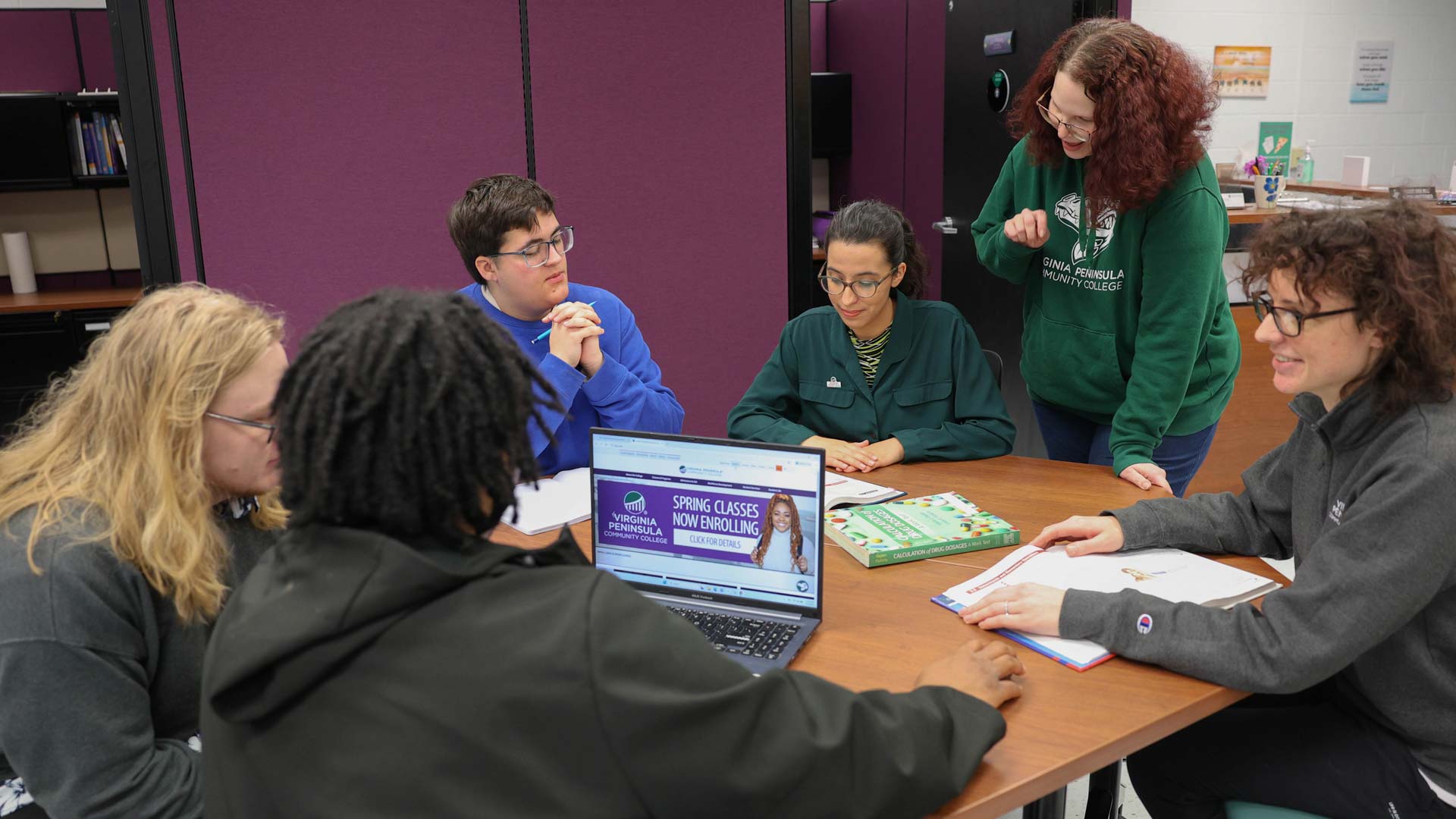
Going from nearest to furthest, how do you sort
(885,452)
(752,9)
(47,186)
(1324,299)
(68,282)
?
(1324,299)
(885,452)
(752,9)
(47,186)
(68,282)

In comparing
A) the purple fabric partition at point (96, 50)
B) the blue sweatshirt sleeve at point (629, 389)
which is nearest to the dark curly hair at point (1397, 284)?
the blue sweatshirt sleeve at point (629, 389)

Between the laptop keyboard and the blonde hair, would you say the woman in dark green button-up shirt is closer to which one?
the laptop keyboard

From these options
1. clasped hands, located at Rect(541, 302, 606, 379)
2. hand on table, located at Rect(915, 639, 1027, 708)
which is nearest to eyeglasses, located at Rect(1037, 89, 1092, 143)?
clasped hands, located at Rect(541, 302, 606, 379)

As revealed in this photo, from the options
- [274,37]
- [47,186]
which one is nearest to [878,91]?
[274,37]

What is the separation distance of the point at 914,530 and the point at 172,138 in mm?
2248

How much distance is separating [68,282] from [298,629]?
5.23 meters

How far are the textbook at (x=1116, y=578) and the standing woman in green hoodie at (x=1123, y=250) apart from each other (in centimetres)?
40

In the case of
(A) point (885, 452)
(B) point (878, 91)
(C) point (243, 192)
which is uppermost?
(B) point (878, 91)

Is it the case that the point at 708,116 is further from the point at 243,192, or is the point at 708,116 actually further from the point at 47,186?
the point at 47,186

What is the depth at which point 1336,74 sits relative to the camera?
223 inches

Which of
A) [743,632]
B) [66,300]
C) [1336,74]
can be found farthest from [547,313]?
[1336,74]

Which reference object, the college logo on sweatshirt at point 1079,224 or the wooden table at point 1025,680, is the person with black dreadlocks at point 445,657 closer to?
the wooden table at point 1025,680

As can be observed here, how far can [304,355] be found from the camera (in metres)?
0.91

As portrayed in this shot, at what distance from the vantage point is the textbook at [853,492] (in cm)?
190
